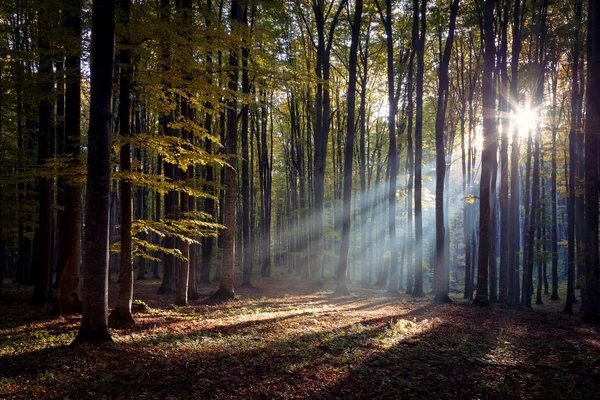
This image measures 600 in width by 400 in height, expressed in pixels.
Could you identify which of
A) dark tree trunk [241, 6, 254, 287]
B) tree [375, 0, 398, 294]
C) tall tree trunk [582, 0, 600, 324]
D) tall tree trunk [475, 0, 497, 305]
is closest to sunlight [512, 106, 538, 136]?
tall tree trunk [475, 0, 497, 305]

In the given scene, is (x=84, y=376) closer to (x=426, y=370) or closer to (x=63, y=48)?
(x=426, y=370)

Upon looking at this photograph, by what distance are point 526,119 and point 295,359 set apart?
1656cm

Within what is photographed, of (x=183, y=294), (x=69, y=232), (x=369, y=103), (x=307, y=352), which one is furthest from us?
(x=369, y=103)

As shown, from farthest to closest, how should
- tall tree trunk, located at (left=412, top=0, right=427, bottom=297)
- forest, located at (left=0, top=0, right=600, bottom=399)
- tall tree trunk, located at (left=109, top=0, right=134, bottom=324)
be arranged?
tall tree trunk, located at (left=412, top=0, right=427, bottom=297) < tall tree trunk, located at (left=109, top=0, right=134, bottom=324) < forest, located at (left=0, top=0, right=600, bottom=399)

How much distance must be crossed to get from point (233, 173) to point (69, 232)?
5.43 meters

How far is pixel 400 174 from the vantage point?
102ft

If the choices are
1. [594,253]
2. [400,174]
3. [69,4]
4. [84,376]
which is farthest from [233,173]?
[400,174]

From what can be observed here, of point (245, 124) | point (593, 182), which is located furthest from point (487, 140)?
point (245, 124)

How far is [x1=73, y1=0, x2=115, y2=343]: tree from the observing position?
6.23 metres

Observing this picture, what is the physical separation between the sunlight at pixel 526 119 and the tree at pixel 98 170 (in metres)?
16.7

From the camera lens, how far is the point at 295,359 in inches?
248

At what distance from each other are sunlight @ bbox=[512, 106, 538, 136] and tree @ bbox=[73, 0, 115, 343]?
16712 mm

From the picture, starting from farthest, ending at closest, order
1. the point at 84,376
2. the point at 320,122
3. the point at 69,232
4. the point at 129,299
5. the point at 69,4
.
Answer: the point at 320,122 → the point at 69,232 → the point at 129,299 → the point at 69,4 → the point at 84,376

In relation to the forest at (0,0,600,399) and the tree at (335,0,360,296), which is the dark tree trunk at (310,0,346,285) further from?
the tree at (335,0,360,296)
